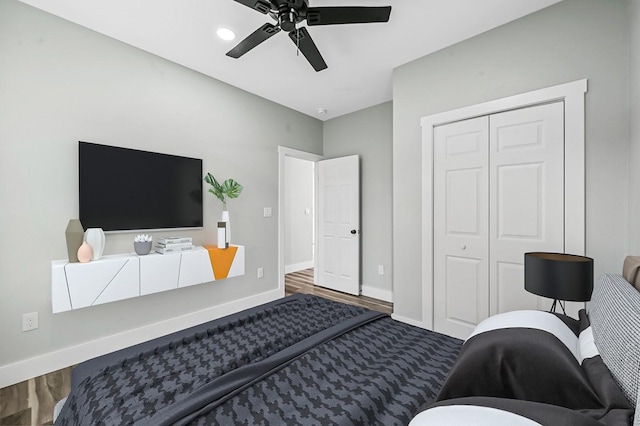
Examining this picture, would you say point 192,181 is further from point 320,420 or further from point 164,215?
point 320,420

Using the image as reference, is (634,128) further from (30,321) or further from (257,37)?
(30,321)

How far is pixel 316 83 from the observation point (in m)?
3.34

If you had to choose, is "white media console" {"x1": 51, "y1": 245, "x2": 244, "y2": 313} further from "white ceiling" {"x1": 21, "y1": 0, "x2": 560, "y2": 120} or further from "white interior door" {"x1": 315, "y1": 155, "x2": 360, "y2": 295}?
"white ceiling" {"x1": 21, "y1": 0, "x2": 560, "y2": 120}

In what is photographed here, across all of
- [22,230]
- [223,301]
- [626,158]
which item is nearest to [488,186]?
[626,158]

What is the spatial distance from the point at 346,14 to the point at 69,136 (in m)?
2.34

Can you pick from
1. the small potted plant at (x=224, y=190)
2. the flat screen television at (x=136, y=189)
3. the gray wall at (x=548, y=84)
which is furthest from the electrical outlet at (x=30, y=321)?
the gray wall at (x=548, y=84)

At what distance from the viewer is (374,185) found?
4.04 metres

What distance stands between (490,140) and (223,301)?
10.6ft

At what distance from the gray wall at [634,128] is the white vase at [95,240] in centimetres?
370

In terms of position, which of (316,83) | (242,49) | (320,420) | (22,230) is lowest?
(320,420)

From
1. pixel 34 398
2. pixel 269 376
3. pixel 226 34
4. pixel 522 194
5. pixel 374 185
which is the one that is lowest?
pixel 34 398

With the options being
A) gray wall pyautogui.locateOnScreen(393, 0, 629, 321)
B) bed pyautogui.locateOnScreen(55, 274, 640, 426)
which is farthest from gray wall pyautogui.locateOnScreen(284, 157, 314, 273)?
bed pyautogui.locateOnScreen(55, 274, 640, 426)

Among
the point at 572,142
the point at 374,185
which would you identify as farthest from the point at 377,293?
the point at 572,142

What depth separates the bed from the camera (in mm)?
702
